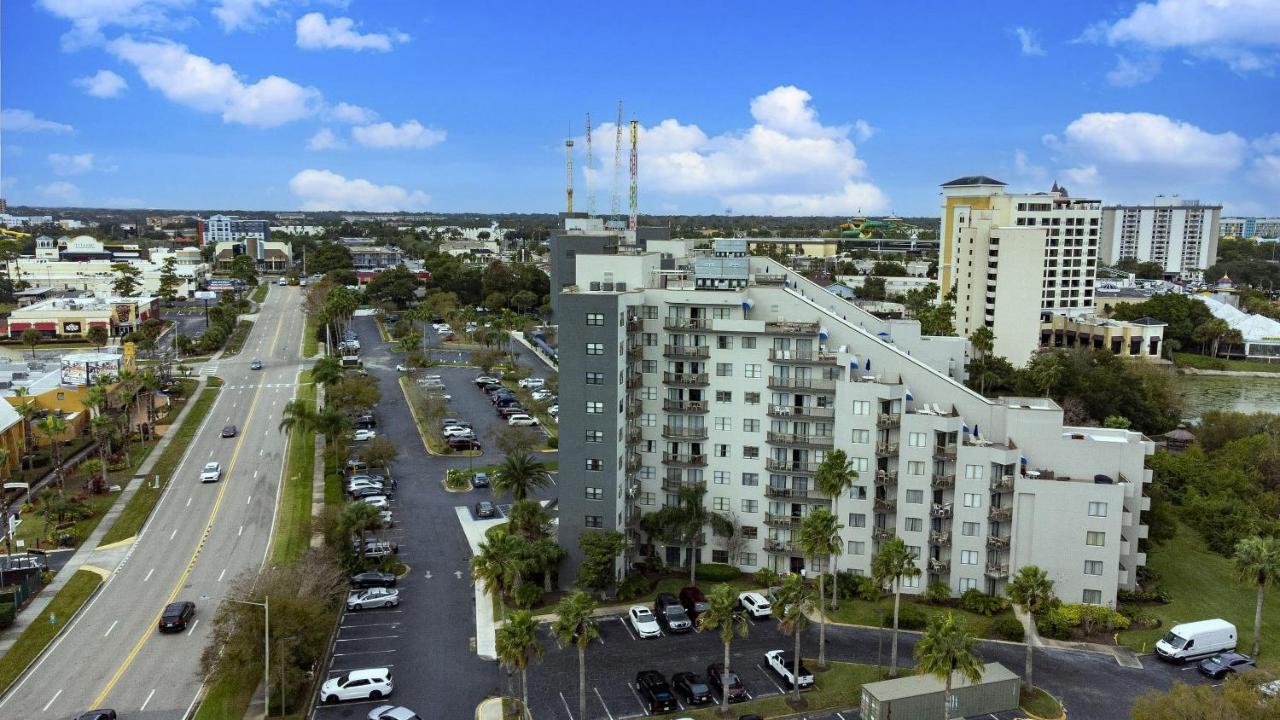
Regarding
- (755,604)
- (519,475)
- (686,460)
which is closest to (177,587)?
(519,475)

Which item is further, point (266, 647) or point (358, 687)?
point (358, 687)

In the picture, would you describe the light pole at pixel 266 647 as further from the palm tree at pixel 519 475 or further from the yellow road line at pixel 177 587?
the palm tree at pixel 519 475

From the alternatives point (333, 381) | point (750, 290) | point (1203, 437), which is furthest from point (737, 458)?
point (1203, 437)

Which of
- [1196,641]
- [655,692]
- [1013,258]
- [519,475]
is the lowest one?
[655,692]

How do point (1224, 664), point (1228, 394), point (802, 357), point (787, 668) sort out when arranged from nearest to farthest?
point (787, 668) → point (1224, 664) → point (802, 357) → point (1228, 394)

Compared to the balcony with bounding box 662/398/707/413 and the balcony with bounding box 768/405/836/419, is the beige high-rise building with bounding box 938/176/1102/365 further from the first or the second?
the balcony with bounding box 662/398/707/413

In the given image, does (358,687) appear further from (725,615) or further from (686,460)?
(686,460)

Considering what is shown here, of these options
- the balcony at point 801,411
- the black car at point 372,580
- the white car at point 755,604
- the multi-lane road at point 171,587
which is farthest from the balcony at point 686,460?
the multi-lane road at point 171,587

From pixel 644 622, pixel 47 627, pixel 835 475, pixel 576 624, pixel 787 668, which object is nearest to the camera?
pixel 576 624
